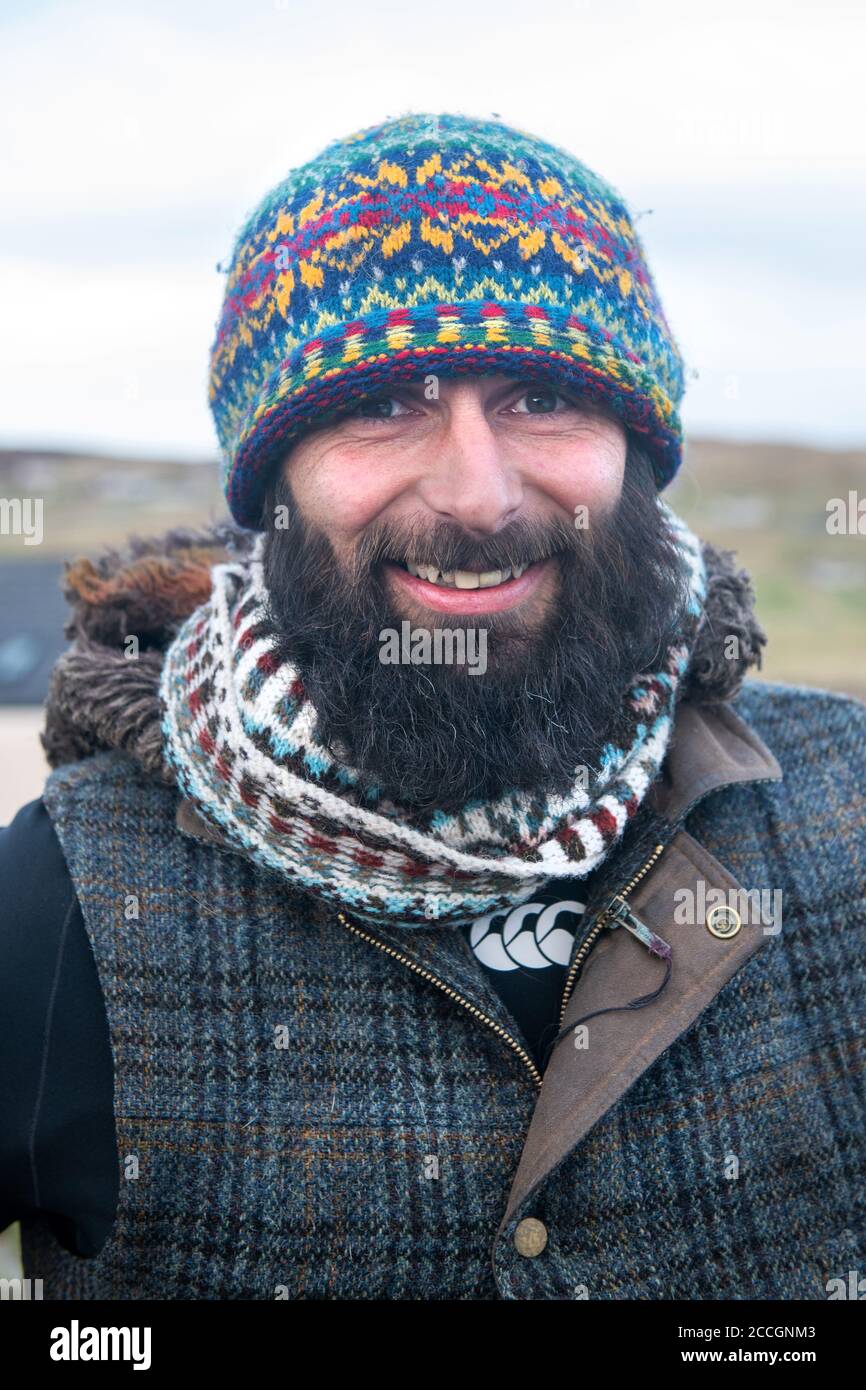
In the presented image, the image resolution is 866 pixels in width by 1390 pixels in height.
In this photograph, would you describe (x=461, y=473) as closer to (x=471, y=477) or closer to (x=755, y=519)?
(x=471, y=477)

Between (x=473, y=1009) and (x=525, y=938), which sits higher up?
(x=525, y=938)

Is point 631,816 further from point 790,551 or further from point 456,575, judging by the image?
point 790,551

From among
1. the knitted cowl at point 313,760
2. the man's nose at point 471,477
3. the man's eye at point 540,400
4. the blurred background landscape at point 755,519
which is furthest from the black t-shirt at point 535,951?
the blurred background landscape at point 755,519

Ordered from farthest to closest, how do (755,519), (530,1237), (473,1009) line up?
(755,519) → (473,1009) → (530,1237)

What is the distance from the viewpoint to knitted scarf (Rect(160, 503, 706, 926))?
1.82 metres

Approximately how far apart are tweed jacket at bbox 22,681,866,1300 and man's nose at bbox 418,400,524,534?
60cm

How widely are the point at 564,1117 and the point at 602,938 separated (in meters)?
0.30

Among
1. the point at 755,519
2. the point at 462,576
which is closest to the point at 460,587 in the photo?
the point at 462,576

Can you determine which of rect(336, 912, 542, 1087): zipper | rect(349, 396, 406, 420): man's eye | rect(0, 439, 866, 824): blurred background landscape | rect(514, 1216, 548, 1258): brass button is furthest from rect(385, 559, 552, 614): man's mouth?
rect(0, 439, 866, 824): blurred background landscape

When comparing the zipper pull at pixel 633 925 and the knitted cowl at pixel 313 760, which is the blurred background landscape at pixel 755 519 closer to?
the knitted cowl at pixel 313 760

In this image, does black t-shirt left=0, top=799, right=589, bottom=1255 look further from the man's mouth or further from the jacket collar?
the man's mouth

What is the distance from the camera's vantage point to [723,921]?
1.86 m

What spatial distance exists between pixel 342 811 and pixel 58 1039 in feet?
1.86
